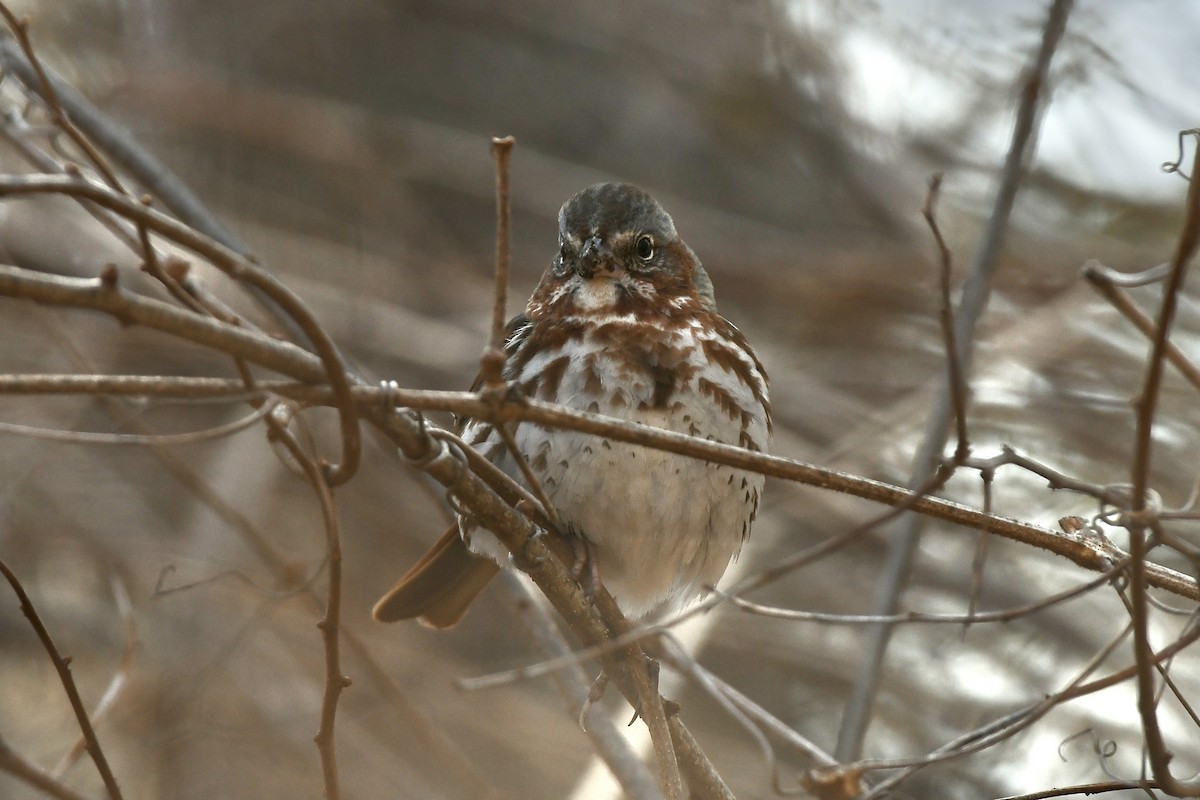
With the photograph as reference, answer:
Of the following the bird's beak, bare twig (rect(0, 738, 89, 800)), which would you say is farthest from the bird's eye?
bare twig (rect(0, 738, 89, 800))

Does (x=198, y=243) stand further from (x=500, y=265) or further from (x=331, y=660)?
(x=331, y=660)

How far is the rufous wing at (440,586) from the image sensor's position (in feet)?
12.2

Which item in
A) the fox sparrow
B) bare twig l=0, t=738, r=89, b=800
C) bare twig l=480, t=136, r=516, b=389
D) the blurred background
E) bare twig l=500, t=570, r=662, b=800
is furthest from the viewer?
the blurred background

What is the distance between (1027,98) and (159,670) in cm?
387

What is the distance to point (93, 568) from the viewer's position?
18.3 feet

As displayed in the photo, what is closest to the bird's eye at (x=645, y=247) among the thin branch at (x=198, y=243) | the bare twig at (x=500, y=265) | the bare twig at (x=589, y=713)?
the bare twig at (x=589, y=713)

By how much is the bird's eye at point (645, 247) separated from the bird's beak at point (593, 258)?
0.12 metres

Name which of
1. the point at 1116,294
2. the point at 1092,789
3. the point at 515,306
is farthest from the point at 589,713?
the point at 515,306

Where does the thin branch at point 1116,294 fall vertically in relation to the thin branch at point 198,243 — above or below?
above

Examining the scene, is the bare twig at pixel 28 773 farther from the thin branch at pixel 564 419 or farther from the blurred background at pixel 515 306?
the blurred background at pixel 515 306

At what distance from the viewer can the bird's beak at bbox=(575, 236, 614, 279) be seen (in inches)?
142

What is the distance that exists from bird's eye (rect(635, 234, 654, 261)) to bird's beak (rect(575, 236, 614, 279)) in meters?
0.12

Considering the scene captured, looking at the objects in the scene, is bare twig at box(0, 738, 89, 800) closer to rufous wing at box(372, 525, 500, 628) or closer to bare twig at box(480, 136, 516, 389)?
bare twig at box(480, 136, 516, 389)

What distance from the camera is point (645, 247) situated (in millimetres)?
3746
